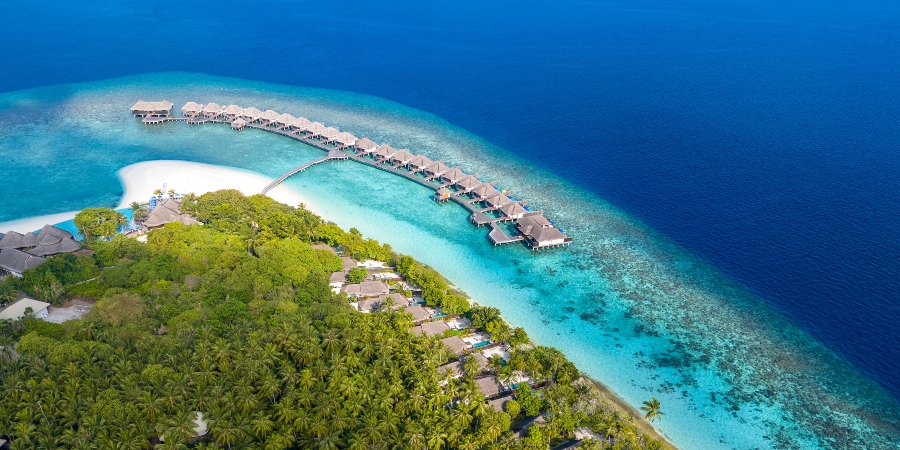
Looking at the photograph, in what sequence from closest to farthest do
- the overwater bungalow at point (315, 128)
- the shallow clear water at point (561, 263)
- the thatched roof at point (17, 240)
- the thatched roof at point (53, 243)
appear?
the shallow clear water at point (561, 263), the thatched roof at point (53, 243), the thatched roof at point (17, 240), the overwater bungalow at point (315, 128)

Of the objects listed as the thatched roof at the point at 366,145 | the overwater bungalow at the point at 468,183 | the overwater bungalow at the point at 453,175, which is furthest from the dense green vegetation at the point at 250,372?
the thatched roof at the point at 366,145

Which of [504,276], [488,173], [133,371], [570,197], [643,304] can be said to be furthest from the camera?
[488,173]

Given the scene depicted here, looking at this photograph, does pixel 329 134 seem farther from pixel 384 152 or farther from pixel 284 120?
pixel 384 152

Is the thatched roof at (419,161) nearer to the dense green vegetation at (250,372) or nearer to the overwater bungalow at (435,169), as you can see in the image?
the overwater bungalow at (435,169)

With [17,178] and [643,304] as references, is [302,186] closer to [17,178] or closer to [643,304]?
[17,178]

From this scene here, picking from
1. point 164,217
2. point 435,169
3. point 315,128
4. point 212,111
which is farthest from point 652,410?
point 212,111

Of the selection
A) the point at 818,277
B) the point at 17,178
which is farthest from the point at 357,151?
the point at 818,277
